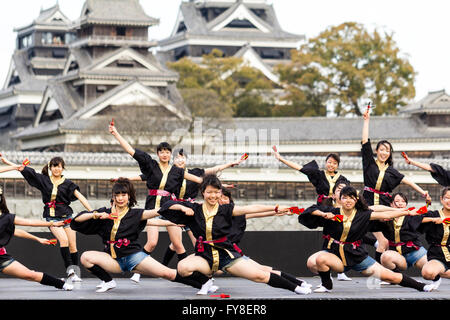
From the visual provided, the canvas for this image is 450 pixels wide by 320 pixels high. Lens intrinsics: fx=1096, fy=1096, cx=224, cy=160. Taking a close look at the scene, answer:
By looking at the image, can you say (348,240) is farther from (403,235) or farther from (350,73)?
(350,73)

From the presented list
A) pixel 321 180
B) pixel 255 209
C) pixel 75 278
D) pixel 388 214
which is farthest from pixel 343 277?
pixel 255 209

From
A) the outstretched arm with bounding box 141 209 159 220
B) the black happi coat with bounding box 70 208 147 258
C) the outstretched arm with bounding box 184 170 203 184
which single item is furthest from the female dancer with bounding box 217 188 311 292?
the outstretched arm with bounding box 184 170 203 184

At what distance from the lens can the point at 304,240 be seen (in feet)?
51.6

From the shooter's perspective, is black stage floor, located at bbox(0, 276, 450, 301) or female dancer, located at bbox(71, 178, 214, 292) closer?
black stage floor, located at bbox(0, 276, 450, 301)

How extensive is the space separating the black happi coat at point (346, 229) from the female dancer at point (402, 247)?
126 cm

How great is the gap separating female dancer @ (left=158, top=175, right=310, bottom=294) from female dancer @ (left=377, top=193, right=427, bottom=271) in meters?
2.09

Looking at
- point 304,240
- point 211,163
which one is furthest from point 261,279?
point 211,163

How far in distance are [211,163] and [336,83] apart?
22412mm

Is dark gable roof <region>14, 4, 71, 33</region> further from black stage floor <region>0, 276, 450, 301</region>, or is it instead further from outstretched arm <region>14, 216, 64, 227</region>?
outstretched arm <region>14, 216, 64, 227</region>

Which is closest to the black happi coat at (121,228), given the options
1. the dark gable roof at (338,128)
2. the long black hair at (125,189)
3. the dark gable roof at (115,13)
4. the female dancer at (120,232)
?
the female dancer at (120,232)

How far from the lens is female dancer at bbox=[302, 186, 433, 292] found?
1152cm

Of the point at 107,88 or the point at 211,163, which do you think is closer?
the point at 211,163
